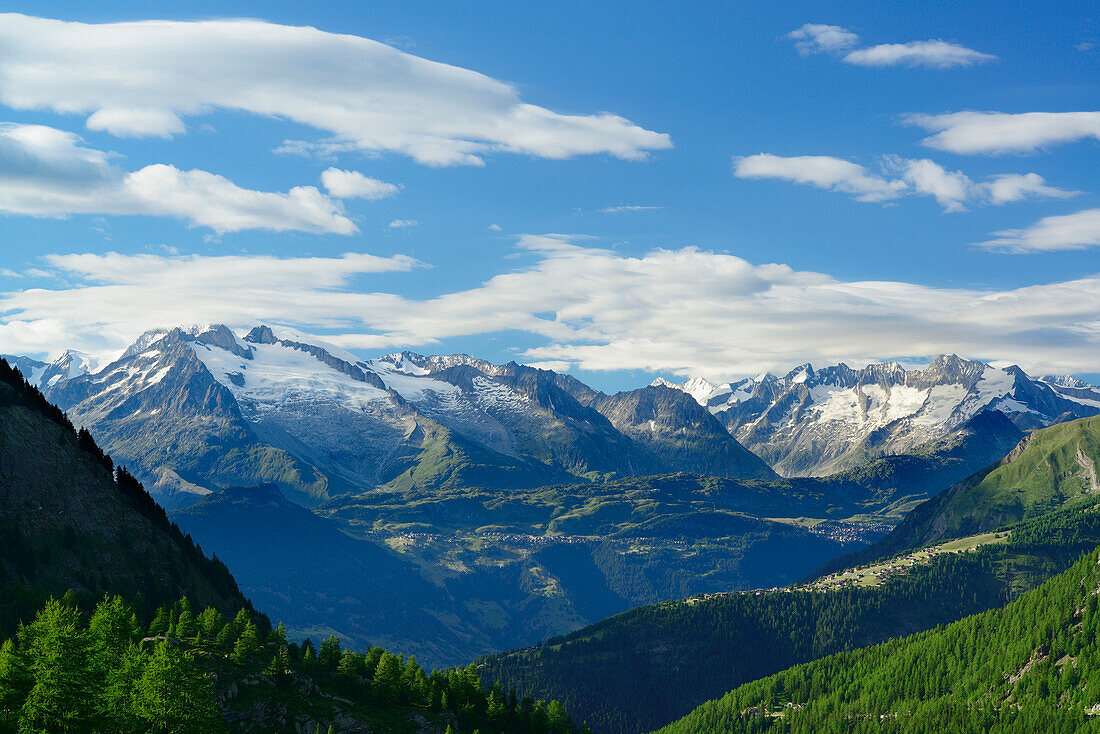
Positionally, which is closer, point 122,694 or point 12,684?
point 12,684

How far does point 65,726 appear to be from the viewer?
122 meters

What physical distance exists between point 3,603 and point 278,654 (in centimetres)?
5653

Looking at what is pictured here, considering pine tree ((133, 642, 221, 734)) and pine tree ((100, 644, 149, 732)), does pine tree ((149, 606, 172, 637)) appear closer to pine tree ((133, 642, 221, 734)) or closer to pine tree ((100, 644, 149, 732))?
pine tree ((100, 644, 149, 732))

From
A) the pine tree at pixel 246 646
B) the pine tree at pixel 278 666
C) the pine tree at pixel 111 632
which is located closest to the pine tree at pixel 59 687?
the pine tree at pixel 111 632

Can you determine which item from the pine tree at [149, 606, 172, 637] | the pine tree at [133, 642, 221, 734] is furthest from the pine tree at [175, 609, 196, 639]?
the pine tree at [133, 642, 221, 734]

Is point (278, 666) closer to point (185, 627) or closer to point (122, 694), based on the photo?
point (185, 627)

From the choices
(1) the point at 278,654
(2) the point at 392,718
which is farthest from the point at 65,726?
(2) the point at 392,718

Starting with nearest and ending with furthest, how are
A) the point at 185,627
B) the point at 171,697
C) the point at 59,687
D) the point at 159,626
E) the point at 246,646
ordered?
the point at 59,687 < the point at 171,697 < the point at 246,646 < the point at 159,626 < the point at 185,627

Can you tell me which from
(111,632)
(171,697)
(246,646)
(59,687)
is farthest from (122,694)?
(246,646)

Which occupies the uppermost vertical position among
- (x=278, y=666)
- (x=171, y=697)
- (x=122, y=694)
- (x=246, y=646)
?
(x=122, y=694)

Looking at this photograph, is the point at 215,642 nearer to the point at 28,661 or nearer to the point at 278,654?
the point at 278,654

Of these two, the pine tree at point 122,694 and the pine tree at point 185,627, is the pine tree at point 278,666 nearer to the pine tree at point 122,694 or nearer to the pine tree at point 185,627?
the pine tree at point 185,627

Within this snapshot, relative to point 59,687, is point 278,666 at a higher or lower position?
lower

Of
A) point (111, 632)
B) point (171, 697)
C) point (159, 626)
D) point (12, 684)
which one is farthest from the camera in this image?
point (159, 626)
